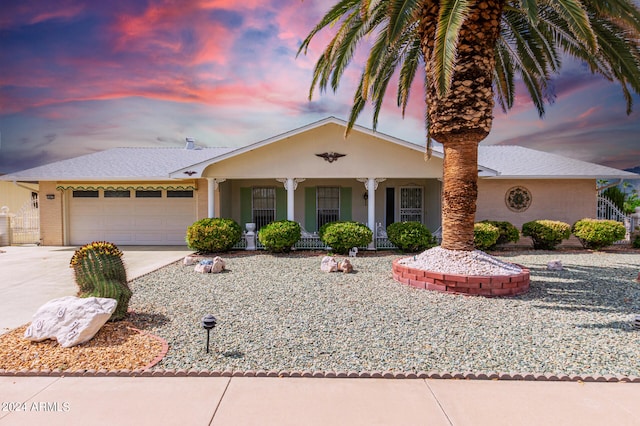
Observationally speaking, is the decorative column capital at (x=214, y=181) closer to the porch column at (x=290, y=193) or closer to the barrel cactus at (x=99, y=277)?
the porch column at (x=290, y=193)

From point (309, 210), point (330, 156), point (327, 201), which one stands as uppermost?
point (330, 156)

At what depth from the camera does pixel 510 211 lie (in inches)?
548

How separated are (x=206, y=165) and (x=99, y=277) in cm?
785

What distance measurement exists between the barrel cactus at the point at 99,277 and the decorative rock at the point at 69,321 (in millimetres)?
414

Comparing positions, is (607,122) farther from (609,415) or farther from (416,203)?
(609,415)

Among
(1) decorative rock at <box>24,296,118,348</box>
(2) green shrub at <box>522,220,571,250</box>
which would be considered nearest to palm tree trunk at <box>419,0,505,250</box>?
(1) decorative rock at <box>24,296,118,348</box>

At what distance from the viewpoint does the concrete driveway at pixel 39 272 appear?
19.6 feet

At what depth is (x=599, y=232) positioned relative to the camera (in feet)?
39.9

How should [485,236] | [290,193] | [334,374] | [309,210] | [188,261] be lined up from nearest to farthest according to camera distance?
[334,374], [188,261], [485,236], [290,193], [309,210]

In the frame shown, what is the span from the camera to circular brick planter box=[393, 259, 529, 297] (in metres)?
6.55

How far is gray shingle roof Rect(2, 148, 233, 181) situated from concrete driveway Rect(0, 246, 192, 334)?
9.65 ft

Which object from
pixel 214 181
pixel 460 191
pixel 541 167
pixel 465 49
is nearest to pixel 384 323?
pixel 460 191

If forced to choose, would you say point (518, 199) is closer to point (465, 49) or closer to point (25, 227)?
point (465, 49)

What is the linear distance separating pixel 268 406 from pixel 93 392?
5.63 feet
